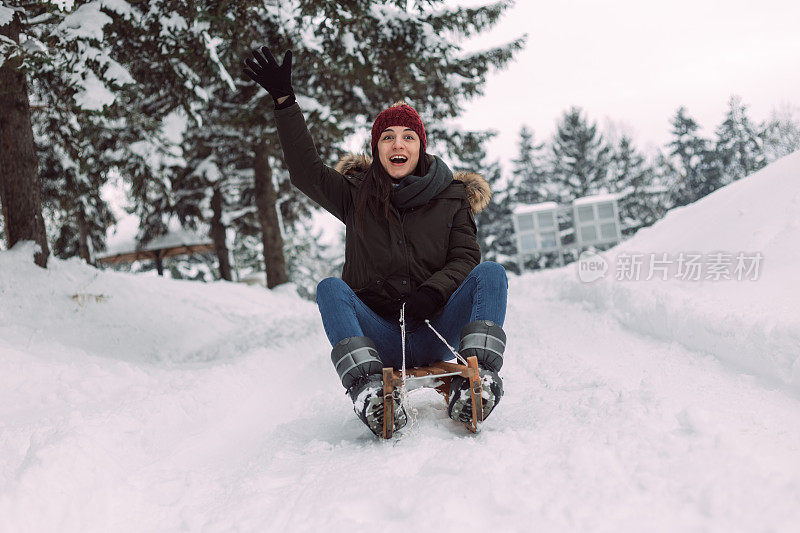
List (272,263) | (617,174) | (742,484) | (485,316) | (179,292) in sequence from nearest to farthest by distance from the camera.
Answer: (742,484)
(485,316)
(179,292)
(272,263)
(617,174)

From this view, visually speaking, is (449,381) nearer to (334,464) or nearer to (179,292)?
(334,464)

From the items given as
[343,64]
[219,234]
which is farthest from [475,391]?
[219,234]

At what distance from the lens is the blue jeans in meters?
2.53

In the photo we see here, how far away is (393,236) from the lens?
2799 millimetres

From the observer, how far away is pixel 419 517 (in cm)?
166

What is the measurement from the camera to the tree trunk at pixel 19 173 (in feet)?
21.9

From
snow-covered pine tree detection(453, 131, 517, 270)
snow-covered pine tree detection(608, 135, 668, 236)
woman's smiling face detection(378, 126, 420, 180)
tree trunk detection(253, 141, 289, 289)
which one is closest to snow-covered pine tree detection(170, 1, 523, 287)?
tree trunk detection(253, 141, 289, 289)

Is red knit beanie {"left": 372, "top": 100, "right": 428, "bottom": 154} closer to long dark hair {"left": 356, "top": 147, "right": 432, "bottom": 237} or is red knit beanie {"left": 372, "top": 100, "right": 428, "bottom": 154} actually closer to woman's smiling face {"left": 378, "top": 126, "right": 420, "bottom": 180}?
woman's smiling face {"left": 378, "top": 126, "right": 420, "bottom": 180}

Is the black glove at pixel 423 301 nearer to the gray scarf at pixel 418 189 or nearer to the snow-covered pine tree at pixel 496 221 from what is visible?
the gray scarf at pixel 418 189

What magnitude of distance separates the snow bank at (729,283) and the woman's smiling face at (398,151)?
2.27 meters

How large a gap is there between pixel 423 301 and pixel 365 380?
19.1 inches

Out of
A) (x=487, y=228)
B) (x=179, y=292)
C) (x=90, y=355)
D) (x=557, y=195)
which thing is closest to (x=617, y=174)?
(x=557, y=195)

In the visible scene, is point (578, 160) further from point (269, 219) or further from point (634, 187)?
point (269, 219)

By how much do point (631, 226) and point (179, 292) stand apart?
31686mm
